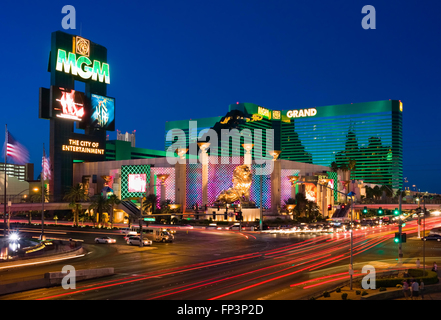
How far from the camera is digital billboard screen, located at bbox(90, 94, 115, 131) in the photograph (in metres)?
111

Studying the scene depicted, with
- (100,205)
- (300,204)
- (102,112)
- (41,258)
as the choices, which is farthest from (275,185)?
(41,258)

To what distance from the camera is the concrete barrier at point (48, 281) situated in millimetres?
25156

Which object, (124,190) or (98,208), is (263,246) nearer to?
(98,208)

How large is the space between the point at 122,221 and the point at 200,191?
19.5 m

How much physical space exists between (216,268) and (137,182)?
7005 cm

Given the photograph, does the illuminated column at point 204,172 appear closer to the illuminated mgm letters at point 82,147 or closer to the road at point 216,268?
the road at point 216,268

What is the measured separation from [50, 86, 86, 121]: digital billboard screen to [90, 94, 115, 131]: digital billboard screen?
3037mm

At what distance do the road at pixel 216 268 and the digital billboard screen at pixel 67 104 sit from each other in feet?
194

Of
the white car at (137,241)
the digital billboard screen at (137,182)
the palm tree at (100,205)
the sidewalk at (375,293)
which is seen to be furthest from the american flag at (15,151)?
the digital billboard screen at (137,182)

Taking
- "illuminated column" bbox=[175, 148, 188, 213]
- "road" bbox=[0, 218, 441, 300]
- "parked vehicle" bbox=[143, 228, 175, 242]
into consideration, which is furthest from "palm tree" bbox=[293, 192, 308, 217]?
"parked vehicle" bbox=[143, 228, 175, 242]

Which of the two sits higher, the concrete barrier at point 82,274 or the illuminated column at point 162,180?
the illuminated column at point 162,180
